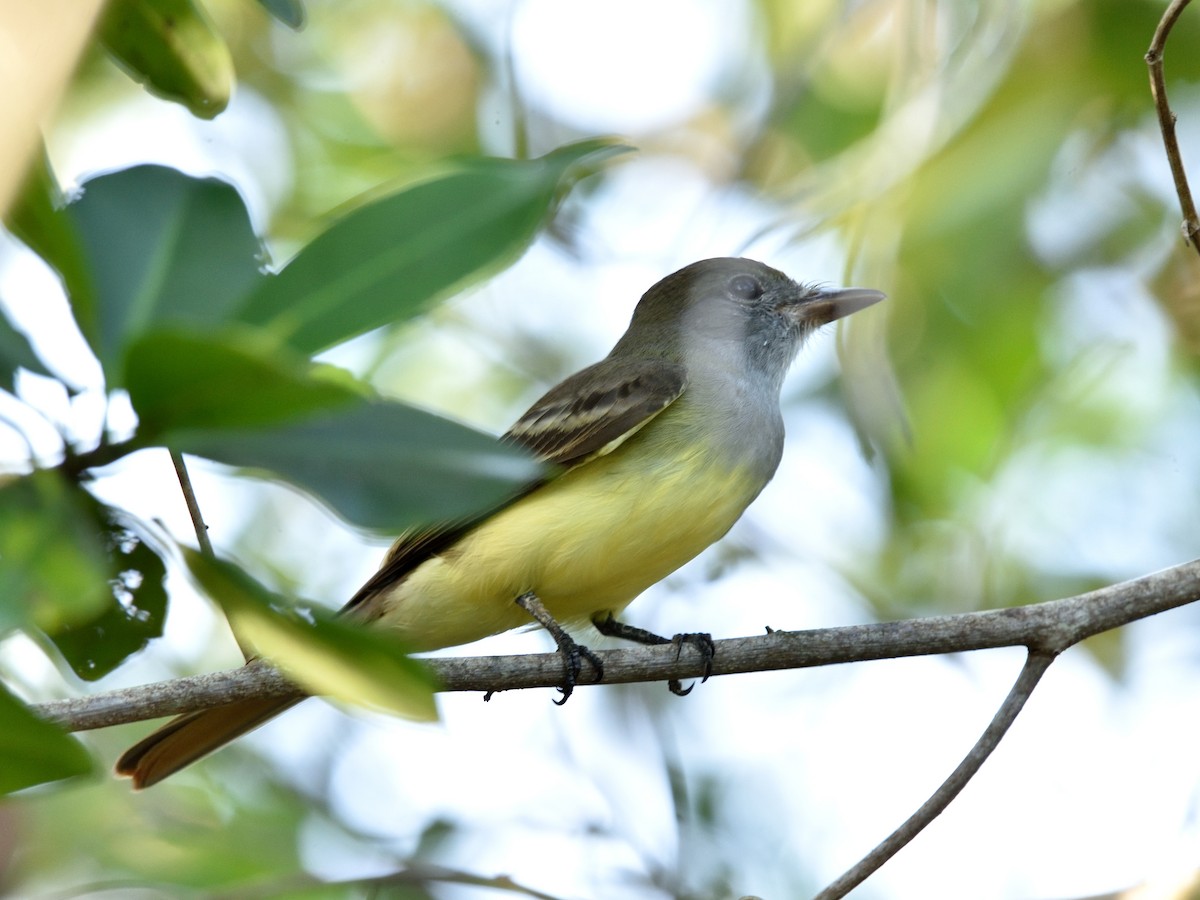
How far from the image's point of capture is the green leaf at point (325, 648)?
1640 mm

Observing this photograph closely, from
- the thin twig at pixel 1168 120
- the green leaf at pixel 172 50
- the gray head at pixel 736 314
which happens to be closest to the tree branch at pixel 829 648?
the thin twig at pixel 1168 120

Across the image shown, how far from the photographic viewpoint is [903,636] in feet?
10.2

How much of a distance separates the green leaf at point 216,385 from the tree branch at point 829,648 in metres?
1.40

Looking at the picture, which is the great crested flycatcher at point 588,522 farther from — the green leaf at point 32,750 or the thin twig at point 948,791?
the green leaf at point 32,750

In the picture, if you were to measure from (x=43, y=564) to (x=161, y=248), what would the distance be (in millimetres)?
559

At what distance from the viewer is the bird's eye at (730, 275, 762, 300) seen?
5512 mm

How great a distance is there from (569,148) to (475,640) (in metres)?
3.04

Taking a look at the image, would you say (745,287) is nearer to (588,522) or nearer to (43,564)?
(588,522)

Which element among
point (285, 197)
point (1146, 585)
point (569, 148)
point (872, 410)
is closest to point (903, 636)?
point (1146, 585)

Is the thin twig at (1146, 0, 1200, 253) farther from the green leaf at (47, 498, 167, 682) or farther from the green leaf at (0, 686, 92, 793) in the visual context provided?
the green leaf at (0, 686, 92, 793)

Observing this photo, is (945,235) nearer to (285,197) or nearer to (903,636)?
(903,636)

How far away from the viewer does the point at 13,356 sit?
174 centimetres

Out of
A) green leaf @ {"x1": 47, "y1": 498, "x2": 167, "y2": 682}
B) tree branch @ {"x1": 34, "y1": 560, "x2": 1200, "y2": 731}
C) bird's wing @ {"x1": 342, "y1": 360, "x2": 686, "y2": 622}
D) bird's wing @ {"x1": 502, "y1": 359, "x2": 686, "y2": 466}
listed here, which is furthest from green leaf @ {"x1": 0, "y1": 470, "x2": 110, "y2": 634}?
bird's wing @ {"x1": 502, "y1": 359, "x2": 686, "y2": 466}

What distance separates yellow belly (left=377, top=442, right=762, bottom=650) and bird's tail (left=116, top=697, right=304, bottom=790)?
1.93 feet
